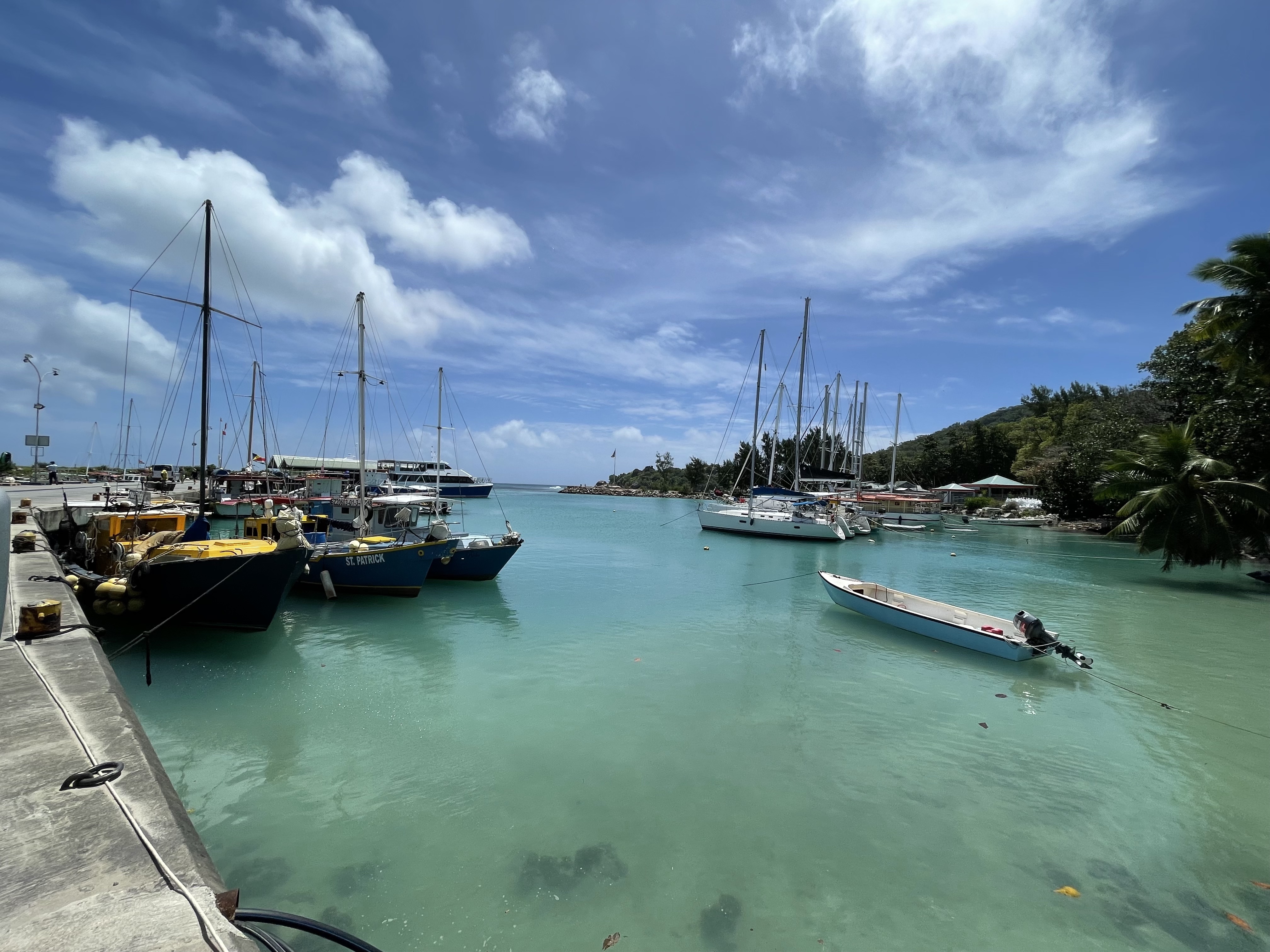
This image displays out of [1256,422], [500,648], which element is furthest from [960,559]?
[500,648]

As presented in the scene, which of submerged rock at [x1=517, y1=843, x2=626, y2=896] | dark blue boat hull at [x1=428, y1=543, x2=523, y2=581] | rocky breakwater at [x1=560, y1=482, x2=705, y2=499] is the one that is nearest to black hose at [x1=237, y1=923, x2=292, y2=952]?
submerged rock at [x1=517, y1=843, x2=626, y2=896]

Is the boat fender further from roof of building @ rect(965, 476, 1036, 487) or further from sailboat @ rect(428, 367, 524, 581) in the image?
roof of building @ rect(965, 476, 1036, 487)

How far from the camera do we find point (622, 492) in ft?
422

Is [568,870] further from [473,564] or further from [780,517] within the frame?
[780,517]

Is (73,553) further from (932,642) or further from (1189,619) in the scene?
(1189,619)

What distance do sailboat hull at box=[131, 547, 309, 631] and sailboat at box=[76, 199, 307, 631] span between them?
0.01m

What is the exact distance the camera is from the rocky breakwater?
113438 mm

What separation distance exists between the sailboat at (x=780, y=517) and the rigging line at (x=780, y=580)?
11534 mm

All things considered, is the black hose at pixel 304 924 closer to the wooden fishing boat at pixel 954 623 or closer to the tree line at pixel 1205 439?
the wooden fishing boat at pixel 954 623

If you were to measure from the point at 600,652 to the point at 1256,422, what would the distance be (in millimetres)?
26877

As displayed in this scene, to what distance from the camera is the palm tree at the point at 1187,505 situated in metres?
21.0

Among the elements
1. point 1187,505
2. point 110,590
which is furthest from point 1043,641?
point 110,590

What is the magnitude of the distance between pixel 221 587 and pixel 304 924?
1117 cm

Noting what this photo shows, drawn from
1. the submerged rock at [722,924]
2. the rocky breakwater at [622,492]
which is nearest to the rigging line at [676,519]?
the rocky breakwater at [622,492]
